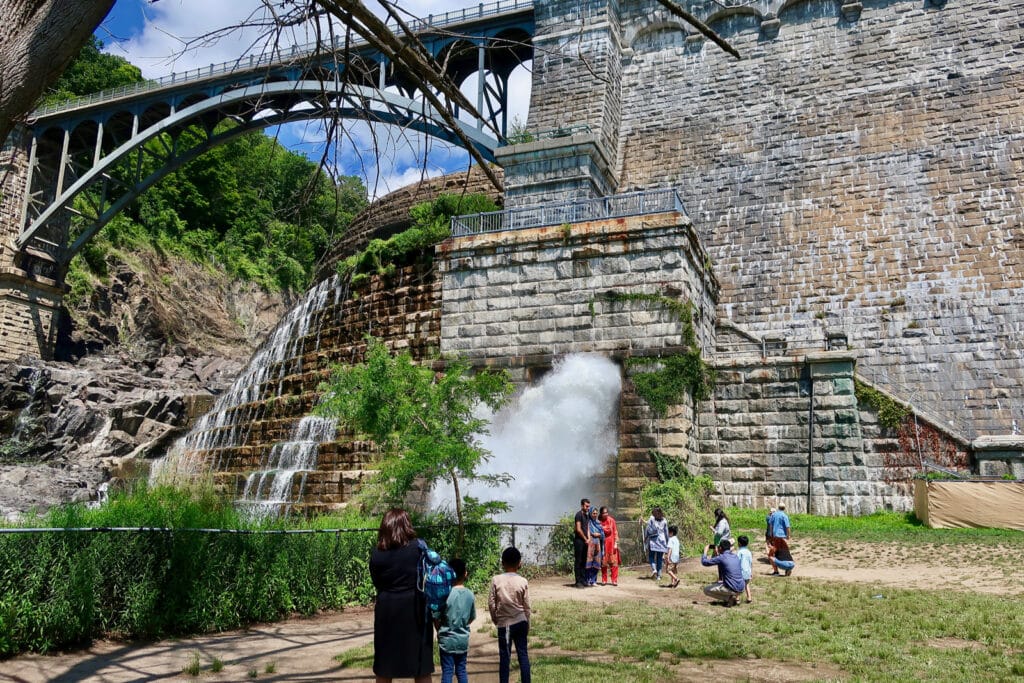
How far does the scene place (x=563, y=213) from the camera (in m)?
19.9

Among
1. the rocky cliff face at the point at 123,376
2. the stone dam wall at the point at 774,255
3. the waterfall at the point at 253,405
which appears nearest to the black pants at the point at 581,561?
the stone dam wall at the point at 774,255

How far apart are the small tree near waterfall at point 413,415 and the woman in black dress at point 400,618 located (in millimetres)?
6728

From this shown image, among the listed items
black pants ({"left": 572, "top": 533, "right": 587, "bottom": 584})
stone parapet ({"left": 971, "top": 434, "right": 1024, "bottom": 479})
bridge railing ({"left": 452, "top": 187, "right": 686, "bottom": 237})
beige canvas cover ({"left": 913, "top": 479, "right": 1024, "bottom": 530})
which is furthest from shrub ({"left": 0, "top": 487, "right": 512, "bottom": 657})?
stone parapet ({"left": 971, "top": 434, "right": 1024, "bottom": 479})

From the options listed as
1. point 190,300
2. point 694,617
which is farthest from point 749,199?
point 190,300

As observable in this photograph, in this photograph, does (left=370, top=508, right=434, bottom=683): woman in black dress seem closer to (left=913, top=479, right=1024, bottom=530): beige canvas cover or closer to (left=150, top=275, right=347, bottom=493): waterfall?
(left=913, top=479, right=1024, bottom=530): beige canvas cover

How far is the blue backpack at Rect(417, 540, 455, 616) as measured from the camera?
17.6ft

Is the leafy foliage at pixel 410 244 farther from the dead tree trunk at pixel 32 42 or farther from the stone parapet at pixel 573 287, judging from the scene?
the dead tree trunk at pixel 32 42

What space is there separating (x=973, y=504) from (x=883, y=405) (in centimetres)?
243

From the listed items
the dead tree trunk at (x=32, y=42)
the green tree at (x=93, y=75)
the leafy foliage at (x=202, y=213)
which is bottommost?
the dead tree trunk at (x=32, y=42)

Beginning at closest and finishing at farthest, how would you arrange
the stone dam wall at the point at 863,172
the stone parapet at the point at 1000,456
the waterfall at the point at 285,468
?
the stone parapet at the point at 1000,456, the waterfall at the point at 285,468, the stone dam wall at the point at 863,172

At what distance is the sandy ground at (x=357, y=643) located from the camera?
6895 mm

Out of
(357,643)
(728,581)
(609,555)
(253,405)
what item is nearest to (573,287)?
(609,555)

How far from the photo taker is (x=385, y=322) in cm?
2106

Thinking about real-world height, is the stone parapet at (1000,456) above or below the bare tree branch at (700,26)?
below
